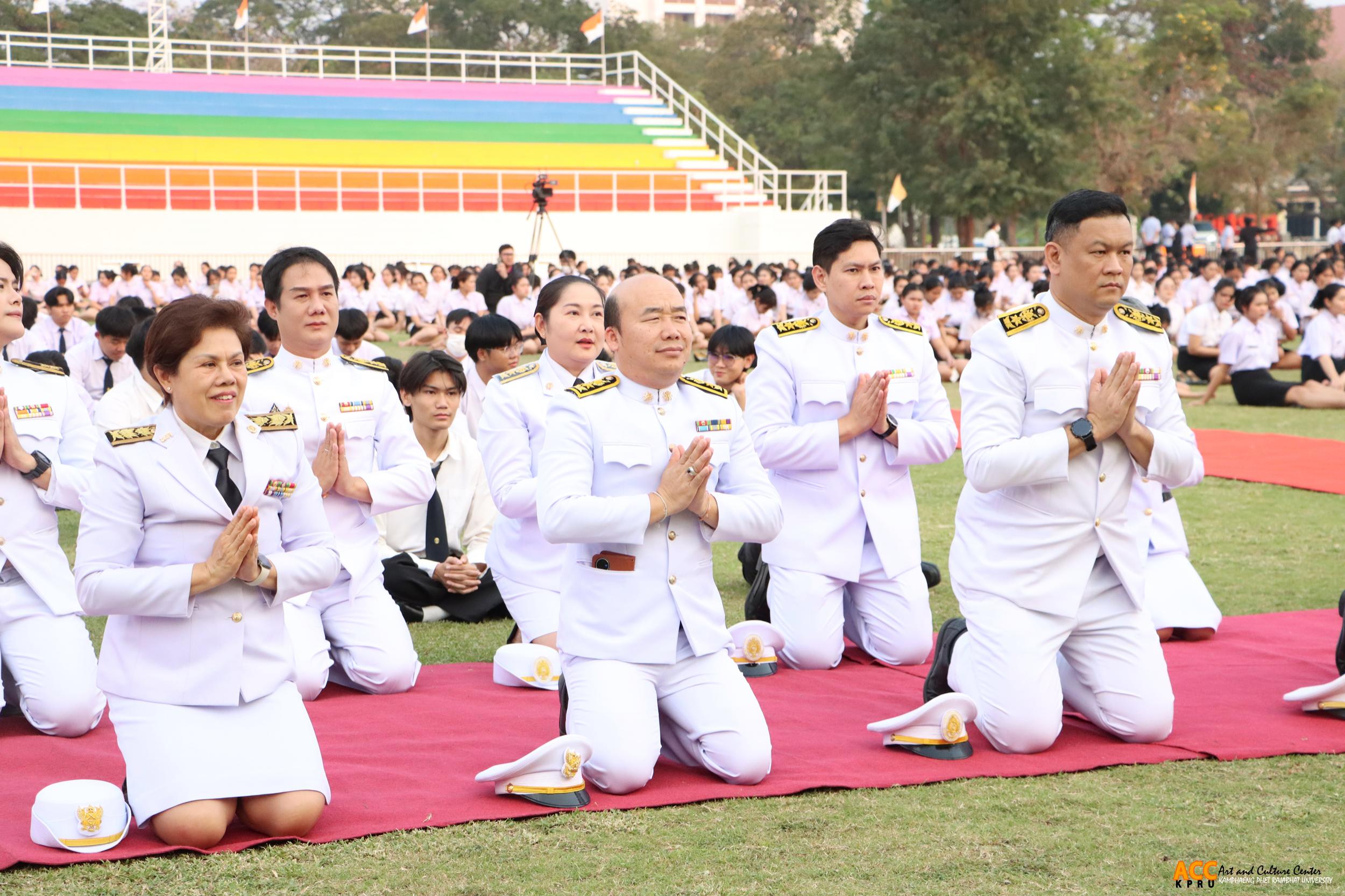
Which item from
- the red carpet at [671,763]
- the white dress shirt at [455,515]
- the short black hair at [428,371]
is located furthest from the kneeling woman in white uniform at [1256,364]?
the short black hair at [428,371]

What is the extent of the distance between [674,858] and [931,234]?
3808 centimetres

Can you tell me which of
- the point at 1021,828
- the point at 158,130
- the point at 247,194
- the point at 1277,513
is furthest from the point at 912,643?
the point at 158,130

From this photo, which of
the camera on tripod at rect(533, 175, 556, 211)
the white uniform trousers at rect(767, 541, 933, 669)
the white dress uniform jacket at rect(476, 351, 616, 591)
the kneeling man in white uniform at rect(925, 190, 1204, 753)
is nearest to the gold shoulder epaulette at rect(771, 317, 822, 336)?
the white dress uniform jacket at rect(476, 351, 616, 591)

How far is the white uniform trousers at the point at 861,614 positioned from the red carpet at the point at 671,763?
3.3 inches

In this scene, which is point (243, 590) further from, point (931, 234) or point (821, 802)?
point (931, 234)

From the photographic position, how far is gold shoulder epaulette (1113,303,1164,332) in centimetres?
478

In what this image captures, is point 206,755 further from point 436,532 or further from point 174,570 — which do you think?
point 436,532

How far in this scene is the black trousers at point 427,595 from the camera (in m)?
6.63

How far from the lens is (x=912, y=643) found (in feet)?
18.9

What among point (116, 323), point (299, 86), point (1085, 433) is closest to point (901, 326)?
point (1085, 433)

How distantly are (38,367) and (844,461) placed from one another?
2947 millimetres

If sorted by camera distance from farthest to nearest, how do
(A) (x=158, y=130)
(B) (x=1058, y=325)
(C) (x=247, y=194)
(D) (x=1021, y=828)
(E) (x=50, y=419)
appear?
(A) (x=158, y=130) < (C) (x=247, y=194) < (E) (x=50, y=419) < (B) (x=1058, y=325) < (D) (x=1021, y=828)

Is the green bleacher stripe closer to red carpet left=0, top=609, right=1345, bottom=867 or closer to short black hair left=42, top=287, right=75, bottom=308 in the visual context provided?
short black hair left=42, top=287, right=75, bottom=308

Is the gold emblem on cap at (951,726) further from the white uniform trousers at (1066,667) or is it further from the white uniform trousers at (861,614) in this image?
the white uniform trousers at (861,614)
